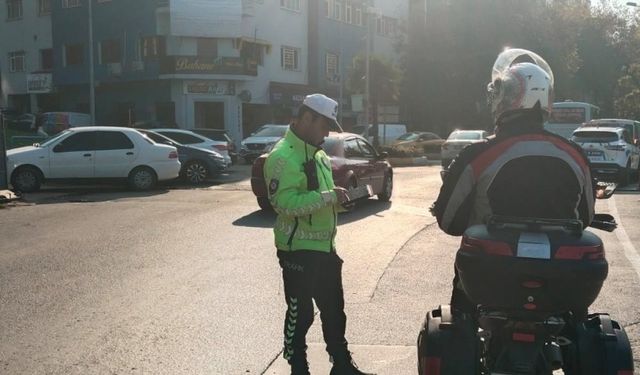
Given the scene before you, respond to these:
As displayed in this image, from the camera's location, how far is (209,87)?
36781 mm

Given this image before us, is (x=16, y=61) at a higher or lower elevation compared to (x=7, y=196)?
higher

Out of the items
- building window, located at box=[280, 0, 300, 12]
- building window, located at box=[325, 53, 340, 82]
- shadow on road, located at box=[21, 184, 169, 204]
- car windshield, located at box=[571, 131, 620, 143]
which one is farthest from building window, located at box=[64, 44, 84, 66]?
car windshield, located at box=[571, 131, 620, 143]

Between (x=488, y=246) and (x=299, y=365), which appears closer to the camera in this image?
(x=488, y=246)

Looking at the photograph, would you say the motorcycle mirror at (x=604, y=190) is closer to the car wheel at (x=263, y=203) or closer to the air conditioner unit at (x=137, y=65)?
the car wheel at (x=263, y=203)

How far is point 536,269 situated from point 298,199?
5.03 ft

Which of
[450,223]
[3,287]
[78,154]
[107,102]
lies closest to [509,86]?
[450,223]

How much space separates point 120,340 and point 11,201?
10.7m

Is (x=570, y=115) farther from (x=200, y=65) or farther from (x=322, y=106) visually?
(x=322, y=106)

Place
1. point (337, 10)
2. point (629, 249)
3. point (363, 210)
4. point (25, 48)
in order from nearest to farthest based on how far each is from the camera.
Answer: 1. point (629, 249)
2. point (363, 210)
3. point (337, 10)
4. point (25, 48)

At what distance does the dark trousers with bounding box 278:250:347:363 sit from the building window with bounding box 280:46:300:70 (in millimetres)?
37349

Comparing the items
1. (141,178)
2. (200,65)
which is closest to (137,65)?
(200,65)

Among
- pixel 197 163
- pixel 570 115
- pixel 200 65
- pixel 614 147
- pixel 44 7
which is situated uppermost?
pixel 44 7

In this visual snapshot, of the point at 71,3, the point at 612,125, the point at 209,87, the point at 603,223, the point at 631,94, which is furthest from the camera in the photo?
the point at 631,94

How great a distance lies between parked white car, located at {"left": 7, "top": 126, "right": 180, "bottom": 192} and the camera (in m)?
16.5
